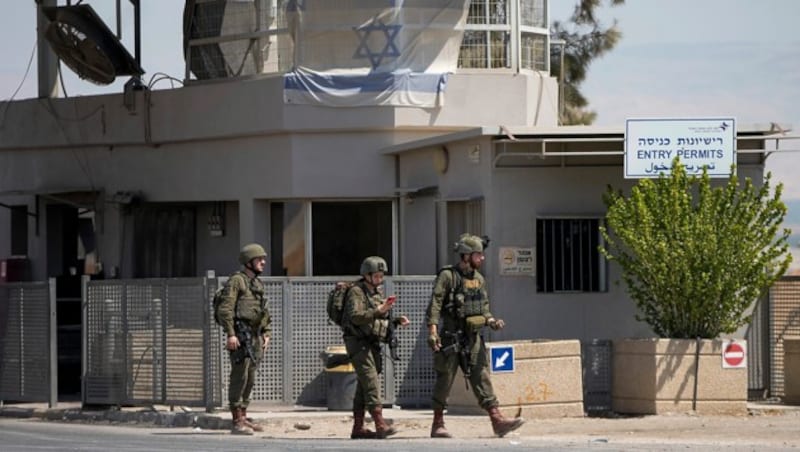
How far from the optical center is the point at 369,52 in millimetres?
23250

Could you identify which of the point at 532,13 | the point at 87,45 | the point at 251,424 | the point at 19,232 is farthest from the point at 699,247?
the point at 19,232

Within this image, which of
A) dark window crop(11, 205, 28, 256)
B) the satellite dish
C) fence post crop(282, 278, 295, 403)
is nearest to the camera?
fence post crop(282, 278, 295, 403)

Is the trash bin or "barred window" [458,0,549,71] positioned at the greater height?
"barred window" [458,0,549,71]

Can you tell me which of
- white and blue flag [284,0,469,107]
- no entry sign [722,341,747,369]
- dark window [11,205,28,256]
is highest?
white and blue flag [284,0,469,107]

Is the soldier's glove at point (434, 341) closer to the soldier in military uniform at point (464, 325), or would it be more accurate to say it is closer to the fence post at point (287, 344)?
the soldier in military uniform at point (464, 325)

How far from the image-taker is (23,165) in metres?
27.7

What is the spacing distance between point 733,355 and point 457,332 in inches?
146

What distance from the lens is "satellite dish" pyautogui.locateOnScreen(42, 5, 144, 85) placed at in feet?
86.3

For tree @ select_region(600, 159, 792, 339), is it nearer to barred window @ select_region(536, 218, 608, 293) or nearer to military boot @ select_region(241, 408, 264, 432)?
barred window @ select_region(536, 218, 608, 293)

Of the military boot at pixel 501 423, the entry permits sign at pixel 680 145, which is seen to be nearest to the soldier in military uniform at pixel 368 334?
the military boot at pixel 501 423

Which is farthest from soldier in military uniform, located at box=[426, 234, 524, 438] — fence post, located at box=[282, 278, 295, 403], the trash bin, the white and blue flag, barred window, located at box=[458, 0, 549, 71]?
barred window, located at box=[458, 0, 549, 71]

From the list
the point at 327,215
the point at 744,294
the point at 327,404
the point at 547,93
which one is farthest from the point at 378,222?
the point at 744,294

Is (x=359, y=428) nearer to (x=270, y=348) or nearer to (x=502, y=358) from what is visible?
(x=502, y=358)

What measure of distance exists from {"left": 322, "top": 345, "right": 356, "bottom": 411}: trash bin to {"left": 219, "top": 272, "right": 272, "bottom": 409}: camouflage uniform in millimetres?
2120
